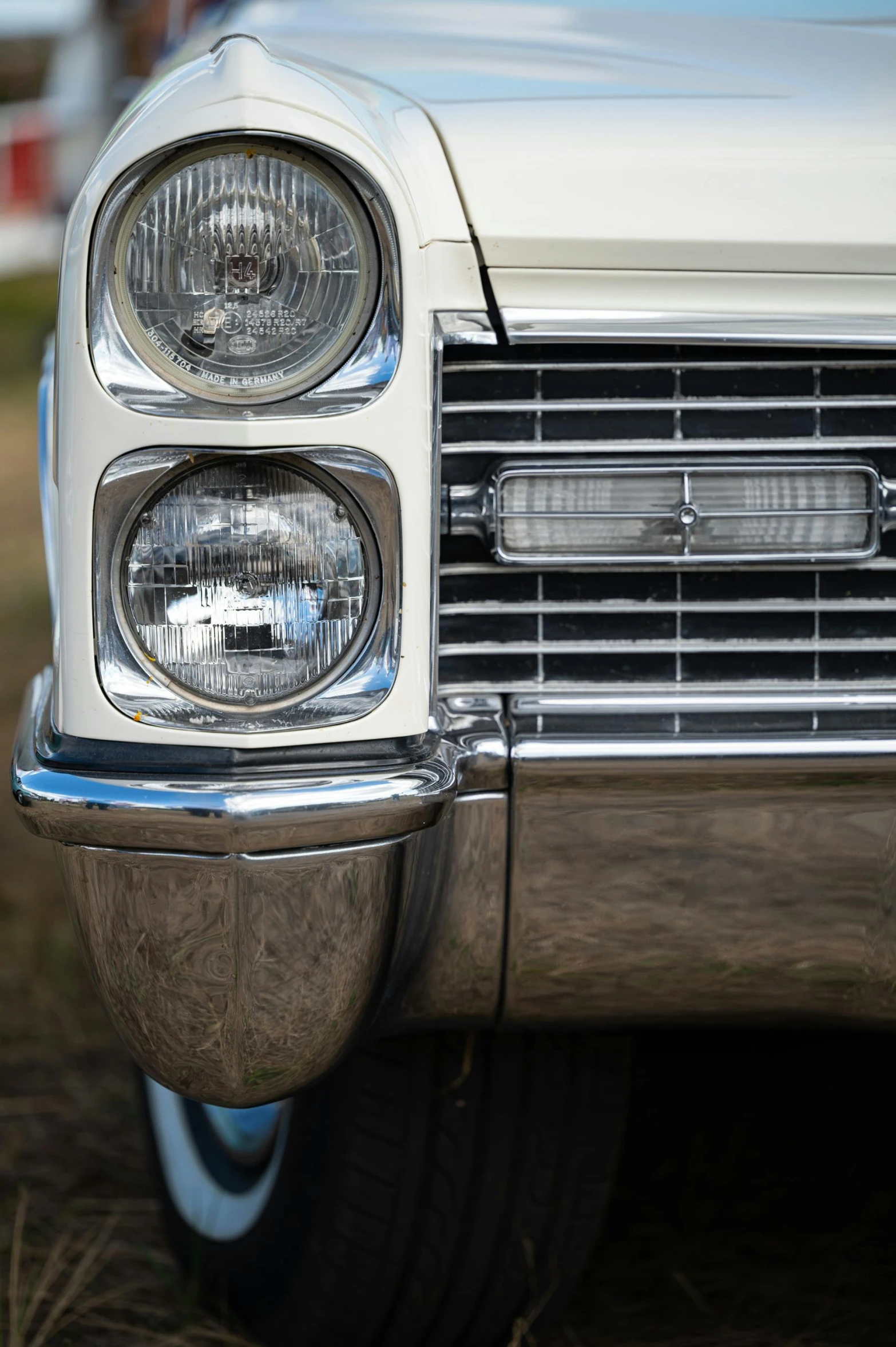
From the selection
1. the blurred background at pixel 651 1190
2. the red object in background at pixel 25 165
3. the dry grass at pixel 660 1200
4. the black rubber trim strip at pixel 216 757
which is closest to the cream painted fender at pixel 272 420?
the black rubber trim strip at pixel 216 757

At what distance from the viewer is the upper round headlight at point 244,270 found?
123 centimetres

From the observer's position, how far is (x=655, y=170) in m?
1.29

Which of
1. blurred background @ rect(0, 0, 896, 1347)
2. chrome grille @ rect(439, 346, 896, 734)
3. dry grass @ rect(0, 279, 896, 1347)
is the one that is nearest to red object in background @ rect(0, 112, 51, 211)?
blurred background @ rect(0, 0, 896, 1347)

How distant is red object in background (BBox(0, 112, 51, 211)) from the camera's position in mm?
17438

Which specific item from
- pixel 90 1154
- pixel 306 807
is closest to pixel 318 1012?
pixel 306 807

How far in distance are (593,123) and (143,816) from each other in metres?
0.80

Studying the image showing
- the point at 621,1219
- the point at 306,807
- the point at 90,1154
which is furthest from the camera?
the point at 90,1154

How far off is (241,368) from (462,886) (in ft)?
1.76

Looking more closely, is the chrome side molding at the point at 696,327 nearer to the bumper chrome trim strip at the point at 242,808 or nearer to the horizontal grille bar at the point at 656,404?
the horizontal grille bar at the point at 656,404

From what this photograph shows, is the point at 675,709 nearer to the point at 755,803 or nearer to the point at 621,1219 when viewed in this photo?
the point at 755,803

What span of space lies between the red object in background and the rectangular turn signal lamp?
57.9 ft

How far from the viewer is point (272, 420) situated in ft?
3.94

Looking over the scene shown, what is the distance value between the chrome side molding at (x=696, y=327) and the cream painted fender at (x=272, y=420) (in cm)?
6

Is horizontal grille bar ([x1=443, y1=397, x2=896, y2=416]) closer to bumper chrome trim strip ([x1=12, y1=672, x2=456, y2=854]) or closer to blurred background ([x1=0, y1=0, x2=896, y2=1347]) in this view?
bumper chrome trim strip ([x1=12, y1=672, x2=456, y2=854])
